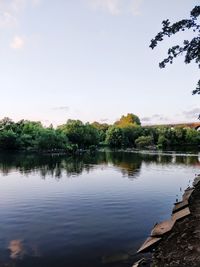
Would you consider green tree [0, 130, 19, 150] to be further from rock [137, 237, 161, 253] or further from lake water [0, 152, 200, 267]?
rock [137, 237, 161, 253]

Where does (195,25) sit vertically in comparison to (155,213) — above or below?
above

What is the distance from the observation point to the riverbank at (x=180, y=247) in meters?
17.1

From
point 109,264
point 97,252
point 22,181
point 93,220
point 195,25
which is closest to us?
point 109,264

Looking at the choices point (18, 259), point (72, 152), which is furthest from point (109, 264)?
point (72, 152)

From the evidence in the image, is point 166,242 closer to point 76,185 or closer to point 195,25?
point 195,25

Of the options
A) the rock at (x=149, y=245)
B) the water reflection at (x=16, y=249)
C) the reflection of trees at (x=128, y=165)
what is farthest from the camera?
the reflection of trees at (x=128, y=165)

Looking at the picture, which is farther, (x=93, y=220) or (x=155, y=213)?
(x=155, y=213)

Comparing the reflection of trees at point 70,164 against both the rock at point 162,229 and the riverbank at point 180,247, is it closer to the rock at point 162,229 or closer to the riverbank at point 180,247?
the rock at point 162,229

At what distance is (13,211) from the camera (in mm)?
35031

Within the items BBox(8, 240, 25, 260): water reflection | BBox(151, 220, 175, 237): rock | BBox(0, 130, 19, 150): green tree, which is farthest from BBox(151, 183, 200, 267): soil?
BBox(0, 130, 19, 150): green tree

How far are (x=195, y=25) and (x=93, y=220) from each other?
62.6ft

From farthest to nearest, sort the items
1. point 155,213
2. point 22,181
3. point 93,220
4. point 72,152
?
point 72,152 < point 22,181 < point 155,213 < point 93,220

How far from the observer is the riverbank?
56.0 feet

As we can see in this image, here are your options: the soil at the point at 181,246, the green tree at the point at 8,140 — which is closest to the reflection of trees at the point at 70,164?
the soil at the point at 181,246
